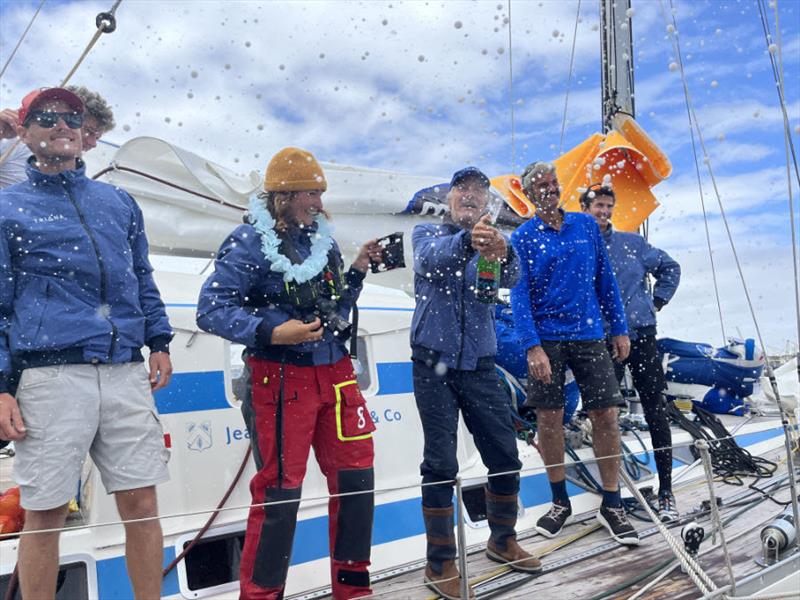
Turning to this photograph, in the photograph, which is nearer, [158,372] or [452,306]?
[158,372]

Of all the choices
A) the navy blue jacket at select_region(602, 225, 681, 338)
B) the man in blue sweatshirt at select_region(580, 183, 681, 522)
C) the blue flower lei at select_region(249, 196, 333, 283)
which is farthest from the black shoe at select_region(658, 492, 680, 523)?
the blue flower lei at select_region(249, 196, 333, 283)

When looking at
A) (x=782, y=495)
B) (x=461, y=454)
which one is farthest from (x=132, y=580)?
(x=782, y=495)

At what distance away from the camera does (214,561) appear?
2.69m

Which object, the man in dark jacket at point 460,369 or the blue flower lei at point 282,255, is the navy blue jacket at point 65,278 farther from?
the man in dark jacket at point 460,369

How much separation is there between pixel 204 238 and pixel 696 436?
3.48 m

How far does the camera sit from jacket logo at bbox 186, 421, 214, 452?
277 cm

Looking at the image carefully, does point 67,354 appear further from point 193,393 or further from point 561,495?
point 561,495

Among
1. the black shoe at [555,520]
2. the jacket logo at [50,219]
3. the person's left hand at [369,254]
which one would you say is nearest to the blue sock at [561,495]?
the black shoe at [555,520]

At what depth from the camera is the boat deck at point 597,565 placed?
7.82 feet

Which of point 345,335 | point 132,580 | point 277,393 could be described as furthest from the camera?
point 345,335

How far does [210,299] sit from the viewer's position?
2.30m

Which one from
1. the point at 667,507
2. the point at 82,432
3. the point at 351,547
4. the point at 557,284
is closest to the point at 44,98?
the point at 82,432

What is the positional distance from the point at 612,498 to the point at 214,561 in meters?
1.65

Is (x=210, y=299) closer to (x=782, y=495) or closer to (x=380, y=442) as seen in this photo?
(x=380, y=442)
